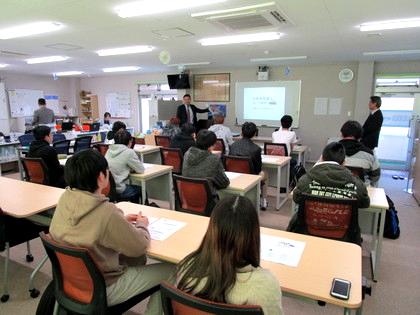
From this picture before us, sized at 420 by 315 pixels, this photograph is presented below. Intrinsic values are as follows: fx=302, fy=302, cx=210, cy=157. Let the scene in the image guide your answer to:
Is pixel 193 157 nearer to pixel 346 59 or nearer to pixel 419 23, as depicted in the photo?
pixel 419 23

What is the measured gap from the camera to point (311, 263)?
4.78 feet

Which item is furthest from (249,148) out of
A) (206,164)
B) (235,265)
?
(235,265)

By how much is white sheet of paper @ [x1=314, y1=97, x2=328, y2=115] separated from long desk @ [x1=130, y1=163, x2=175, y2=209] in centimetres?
511

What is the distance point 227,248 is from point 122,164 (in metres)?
2.56

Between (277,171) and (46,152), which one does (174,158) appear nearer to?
(277,171)

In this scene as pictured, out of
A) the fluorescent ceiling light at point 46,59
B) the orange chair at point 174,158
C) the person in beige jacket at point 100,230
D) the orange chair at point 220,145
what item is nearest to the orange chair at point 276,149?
the orange chair at point 220,145

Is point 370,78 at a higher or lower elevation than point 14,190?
higher

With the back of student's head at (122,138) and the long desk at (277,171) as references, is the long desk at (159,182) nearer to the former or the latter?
the back of student's head at (122,138)

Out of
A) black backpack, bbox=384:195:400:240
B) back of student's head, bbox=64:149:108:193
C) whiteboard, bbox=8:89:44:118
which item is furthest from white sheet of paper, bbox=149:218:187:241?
whiteboard, bbox=8:89:44:118

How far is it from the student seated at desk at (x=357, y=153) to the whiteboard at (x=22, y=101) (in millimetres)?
10426

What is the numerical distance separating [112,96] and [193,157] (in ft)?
30.0

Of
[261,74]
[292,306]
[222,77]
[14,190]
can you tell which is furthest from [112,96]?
[292,306]

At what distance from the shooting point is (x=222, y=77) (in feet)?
28.4

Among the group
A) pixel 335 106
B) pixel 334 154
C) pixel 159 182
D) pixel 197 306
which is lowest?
pixel 159 182
